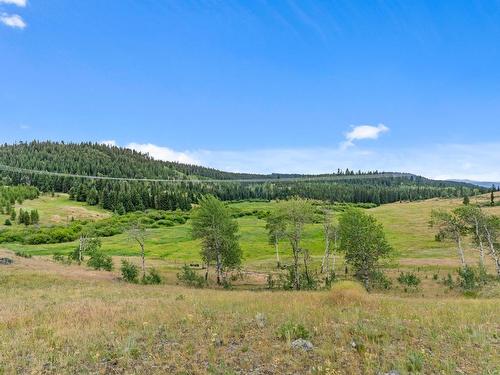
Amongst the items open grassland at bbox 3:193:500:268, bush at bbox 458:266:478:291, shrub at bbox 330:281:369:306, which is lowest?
open grassland at bbox 3:193:500:268

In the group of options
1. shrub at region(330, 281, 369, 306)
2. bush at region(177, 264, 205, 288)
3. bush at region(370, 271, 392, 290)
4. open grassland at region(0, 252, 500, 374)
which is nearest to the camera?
open grassland at region(0, 252, 500, 374)

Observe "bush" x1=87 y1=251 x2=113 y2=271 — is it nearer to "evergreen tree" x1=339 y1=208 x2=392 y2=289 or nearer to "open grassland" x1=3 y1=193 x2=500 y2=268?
"open grassland" x1=3 y1=193 x2=500 y2=268

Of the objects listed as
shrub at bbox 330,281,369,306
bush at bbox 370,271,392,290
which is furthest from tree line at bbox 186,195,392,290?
shrub at bbox 330,281,369,306

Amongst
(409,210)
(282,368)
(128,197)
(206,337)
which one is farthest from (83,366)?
(128,197)

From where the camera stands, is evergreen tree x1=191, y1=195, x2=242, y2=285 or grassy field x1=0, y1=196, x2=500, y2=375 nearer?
grassy field x1=0, y1=196, x2=500, y2=375

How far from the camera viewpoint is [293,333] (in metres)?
12.6

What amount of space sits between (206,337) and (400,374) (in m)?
6.13

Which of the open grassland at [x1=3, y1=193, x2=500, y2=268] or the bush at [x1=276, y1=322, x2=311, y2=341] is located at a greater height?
the bush at [x1=276, y1=322, x2=311, y2=341]

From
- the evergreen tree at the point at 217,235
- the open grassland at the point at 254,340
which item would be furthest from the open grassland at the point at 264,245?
the open grassland at the point at 254,340

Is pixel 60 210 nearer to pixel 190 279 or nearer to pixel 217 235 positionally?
pixel 217 235

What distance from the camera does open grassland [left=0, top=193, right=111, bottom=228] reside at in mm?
154300

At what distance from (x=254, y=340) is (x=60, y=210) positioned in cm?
17575

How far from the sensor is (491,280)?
51.0 m

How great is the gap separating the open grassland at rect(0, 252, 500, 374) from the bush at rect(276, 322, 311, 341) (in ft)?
0.79
